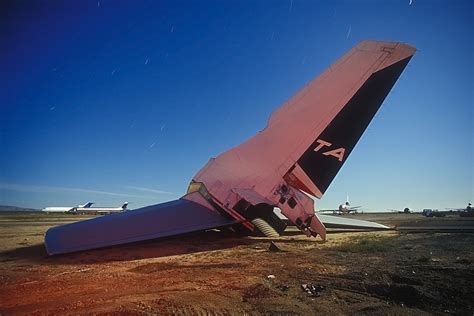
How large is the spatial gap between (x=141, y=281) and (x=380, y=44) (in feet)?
34.7

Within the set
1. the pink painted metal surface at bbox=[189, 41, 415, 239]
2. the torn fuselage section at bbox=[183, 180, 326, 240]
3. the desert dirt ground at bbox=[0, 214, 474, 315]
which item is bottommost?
the desert dirt ground at bbox=[0, 214, 474, 315]

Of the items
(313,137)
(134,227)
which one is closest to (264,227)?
(313,137)

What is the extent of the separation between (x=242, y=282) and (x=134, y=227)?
185 inches

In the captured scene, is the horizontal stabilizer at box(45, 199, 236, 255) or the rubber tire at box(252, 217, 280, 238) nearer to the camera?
the horizontal stabilizer at box(45, 199, 236, 255)

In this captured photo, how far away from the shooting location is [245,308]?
4309 mm

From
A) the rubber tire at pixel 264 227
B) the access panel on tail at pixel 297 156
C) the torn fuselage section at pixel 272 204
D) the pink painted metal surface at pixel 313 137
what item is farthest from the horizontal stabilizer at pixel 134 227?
the rubber tire at pixel 264 227

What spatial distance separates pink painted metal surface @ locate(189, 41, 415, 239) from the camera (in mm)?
10148

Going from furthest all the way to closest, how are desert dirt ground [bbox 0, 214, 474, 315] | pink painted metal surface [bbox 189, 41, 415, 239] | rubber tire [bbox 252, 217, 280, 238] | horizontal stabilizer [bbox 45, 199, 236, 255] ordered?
rubber tire [bbox 252, 217, 280, 238] < pink painted metal surface [bbox 189, 41, 415, 239] < horizontal stabilizer [bbox 45, 199, 236, 255] < desert dirt ground [bbox 0, 214, 474, 315]

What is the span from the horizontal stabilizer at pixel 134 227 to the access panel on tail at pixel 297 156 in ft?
0.14

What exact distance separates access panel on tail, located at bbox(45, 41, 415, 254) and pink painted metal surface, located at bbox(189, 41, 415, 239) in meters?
0.03

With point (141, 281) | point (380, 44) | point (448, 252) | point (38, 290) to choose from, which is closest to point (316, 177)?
point (448, 252)

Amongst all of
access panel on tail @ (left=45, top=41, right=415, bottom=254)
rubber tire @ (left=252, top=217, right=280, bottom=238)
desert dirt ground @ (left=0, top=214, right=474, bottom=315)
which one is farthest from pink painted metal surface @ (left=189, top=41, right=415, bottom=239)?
desert dirt ground @ (left=0, top=214, right=474, bottom=315)

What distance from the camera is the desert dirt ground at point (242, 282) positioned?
436 cm

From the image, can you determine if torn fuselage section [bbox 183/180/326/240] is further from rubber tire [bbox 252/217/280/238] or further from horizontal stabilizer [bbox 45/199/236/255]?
rubber tire [bbox 252/217/280/238]
